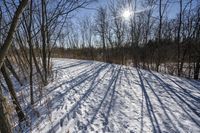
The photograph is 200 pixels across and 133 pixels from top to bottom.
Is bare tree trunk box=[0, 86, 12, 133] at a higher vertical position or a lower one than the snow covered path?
higher

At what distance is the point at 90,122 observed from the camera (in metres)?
2.95

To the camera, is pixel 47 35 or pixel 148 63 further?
pixel 148 63

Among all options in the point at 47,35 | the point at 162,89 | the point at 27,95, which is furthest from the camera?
the point at 47,35

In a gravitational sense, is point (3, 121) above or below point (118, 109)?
above

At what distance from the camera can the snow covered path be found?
2.81 m

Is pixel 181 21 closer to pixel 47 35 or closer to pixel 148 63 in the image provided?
pixel 148 63

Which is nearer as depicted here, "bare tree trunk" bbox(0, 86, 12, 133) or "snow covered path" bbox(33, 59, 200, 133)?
"bare tree trunk" bbox(0, 86, 12, 133)

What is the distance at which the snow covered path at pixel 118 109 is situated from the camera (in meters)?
2.81

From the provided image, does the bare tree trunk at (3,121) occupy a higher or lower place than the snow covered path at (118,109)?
higher

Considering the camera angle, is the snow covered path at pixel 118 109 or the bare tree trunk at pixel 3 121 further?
the snow covered path at pixel 118 109

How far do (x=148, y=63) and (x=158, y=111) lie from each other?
302 inches

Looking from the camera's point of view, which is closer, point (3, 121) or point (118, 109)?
point (3, 121)

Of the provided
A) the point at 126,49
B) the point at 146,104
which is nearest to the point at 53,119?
the point at 146,104

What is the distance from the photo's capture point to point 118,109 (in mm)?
3516
